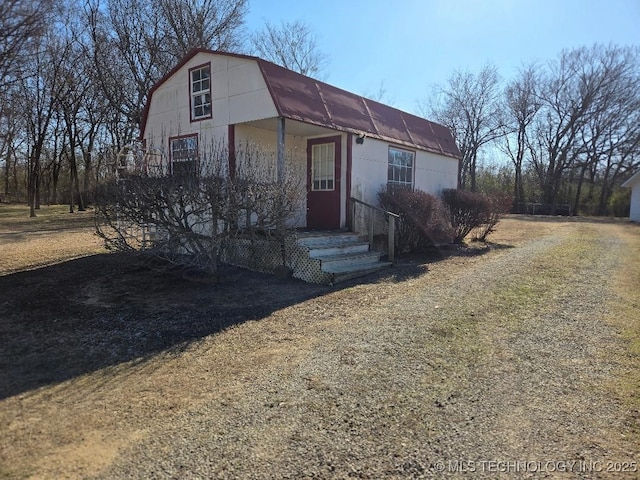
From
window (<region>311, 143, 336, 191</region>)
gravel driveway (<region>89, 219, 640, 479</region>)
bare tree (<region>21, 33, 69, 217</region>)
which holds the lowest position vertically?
gravel driveway (<region>89, 219, 640, 479</region>)

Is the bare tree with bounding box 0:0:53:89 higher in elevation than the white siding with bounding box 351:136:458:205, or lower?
higher

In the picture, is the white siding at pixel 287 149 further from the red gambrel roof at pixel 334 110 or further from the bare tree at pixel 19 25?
the bare tree at pixel 19 25

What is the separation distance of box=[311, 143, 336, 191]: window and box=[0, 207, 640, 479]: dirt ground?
3.73 m

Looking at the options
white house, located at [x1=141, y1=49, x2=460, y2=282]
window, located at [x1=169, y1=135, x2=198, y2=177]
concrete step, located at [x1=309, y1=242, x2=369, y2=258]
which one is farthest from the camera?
window, located at [x1=169, y1=135, x2=198, y2=177]

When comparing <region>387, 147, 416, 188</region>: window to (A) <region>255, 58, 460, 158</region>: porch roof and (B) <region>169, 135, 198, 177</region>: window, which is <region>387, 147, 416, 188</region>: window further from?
(B) <region>169, 135, 198, 177</region>: window

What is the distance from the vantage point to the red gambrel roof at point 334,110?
8.08 m

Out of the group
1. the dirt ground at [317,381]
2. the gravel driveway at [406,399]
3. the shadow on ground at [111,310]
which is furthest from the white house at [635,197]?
the gravel driveway at [406,399]

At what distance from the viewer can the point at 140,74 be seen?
2084 centimetres

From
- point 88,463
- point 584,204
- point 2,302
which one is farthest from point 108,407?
point 584,204

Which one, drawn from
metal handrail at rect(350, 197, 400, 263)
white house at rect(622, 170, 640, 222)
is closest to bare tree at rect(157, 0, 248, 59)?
metal handrail at rect(350, 197, 400, 263)

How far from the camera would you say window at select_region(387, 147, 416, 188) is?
430 inches

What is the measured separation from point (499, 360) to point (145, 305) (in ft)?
14.7

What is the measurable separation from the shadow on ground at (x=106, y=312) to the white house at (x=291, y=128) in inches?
62.9

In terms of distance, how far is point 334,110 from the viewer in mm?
9320
